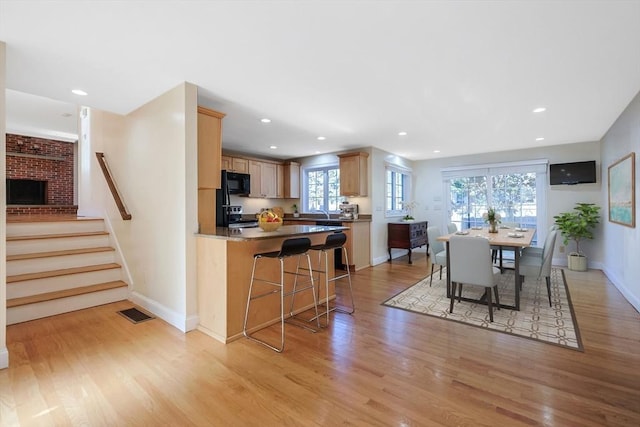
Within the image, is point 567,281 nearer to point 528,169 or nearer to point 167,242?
point 528,169

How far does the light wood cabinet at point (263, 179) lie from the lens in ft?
20.2

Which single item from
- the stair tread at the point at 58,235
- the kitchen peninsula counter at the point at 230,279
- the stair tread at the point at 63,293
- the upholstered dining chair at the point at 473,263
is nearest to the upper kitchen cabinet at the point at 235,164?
the stair tread at the point at 58,235

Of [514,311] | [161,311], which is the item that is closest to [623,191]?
[514,311]

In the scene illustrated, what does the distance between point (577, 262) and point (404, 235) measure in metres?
2.99

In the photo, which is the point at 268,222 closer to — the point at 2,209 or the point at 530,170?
the point at 2,209

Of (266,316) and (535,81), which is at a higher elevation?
(535,81)

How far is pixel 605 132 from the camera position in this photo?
189 inches

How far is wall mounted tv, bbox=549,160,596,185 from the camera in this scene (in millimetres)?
5324

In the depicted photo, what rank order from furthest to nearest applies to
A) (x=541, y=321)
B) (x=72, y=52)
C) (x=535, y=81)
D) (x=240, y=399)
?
(x=541, y=321) → (x=535, y=81) → (x=72, y=52) → (x=240, y=399)

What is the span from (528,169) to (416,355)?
550 centimetres

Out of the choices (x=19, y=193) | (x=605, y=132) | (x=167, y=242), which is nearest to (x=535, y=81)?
(x=605, y=132)

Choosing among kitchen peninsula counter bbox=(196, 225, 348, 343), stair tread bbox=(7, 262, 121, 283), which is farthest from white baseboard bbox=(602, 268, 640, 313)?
stair tread bbox=(7, 262, 121, 283)

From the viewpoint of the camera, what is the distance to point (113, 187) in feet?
12.7

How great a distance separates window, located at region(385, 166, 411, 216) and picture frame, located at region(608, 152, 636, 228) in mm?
3476
